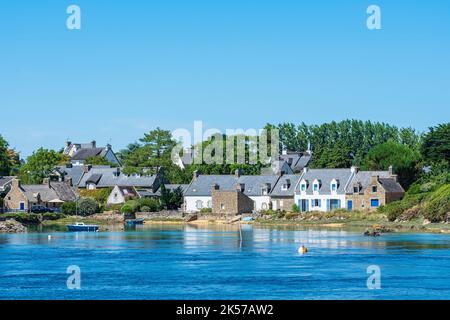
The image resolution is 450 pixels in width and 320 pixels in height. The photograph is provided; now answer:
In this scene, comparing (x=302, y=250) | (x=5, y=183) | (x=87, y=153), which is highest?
(x=87, y=153)

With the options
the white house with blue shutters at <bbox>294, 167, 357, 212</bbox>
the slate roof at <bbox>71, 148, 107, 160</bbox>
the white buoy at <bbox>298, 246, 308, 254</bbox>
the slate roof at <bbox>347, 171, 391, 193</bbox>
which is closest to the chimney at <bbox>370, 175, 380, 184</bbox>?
the slate roof at <bbox>347, 171, 391, 193</bbox>

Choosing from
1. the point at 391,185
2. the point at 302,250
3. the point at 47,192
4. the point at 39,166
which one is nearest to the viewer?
the point at 302,250

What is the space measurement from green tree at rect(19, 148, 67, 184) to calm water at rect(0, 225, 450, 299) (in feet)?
143

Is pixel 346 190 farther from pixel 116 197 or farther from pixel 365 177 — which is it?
pixel 116 197

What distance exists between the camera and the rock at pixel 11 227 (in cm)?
8594

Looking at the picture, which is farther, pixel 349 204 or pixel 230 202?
pixel 230 202

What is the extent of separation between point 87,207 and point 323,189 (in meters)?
24.5

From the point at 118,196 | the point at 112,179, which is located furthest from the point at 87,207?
the point at 112,179

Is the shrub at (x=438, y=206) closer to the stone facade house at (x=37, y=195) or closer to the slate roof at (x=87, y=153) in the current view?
the stone facade house at (x=37, y=195)

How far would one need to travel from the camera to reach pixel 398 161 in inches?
3848

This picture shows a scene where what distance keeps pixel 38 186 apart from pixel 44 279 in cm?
6350

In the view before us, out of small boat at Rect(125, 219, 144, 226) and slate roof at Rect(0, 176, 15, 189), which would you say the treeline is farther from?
small boat at Rect(125, 219, 144, 226)

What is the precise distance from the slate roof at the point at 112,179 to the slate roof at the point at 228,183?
10140mm
